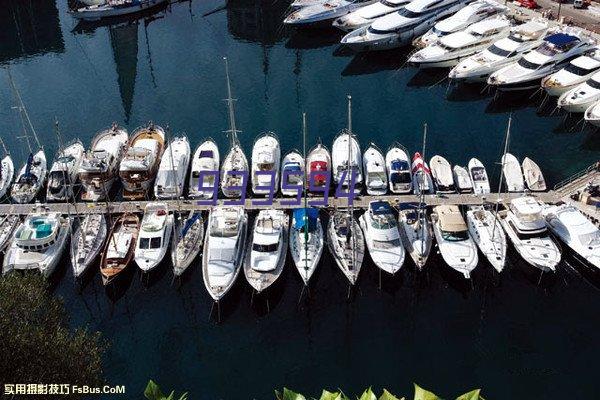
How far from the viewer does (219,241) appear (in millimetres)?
51719

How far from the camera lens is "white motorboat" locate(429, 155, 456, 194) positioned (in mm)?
59344

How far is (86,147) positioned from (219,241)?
28103 mm

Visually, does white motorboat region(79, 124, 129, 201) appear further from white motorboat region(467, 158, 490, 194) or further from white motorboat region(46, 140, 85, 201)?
white motorboat region(467, 158, 490, 194)

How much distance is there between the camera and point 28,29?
348ft

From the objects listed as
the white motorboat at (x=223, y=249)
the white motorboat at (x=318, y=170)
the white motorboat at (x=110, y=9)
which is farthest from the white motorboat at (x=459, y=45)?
the white motorboat at (x=110, y=9)

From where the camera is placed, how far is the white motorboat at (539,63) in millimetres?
73875

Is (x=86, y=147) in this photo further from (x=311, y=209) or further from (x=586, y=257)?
(x=586, y=257)

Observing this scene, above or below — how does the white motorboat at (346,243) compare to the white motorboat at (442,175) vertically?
below

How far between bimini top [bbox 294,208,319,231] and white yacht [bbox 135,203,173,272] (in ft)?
36.8

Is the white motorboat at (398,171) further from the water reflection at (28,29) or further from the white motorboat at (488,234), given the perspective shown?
the water reflection at (28,29)

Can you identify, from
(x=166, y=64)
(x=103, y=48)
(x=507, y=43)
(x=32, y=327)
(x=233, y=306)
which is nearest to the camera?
(x=32, y=327)

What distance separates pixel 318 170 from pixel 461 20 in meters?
38.7

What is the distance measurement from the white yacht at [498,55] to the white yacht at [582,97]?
9.42 m

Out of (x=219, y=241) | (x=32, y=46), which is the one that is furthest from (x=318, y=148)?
(x=32, y=46)
